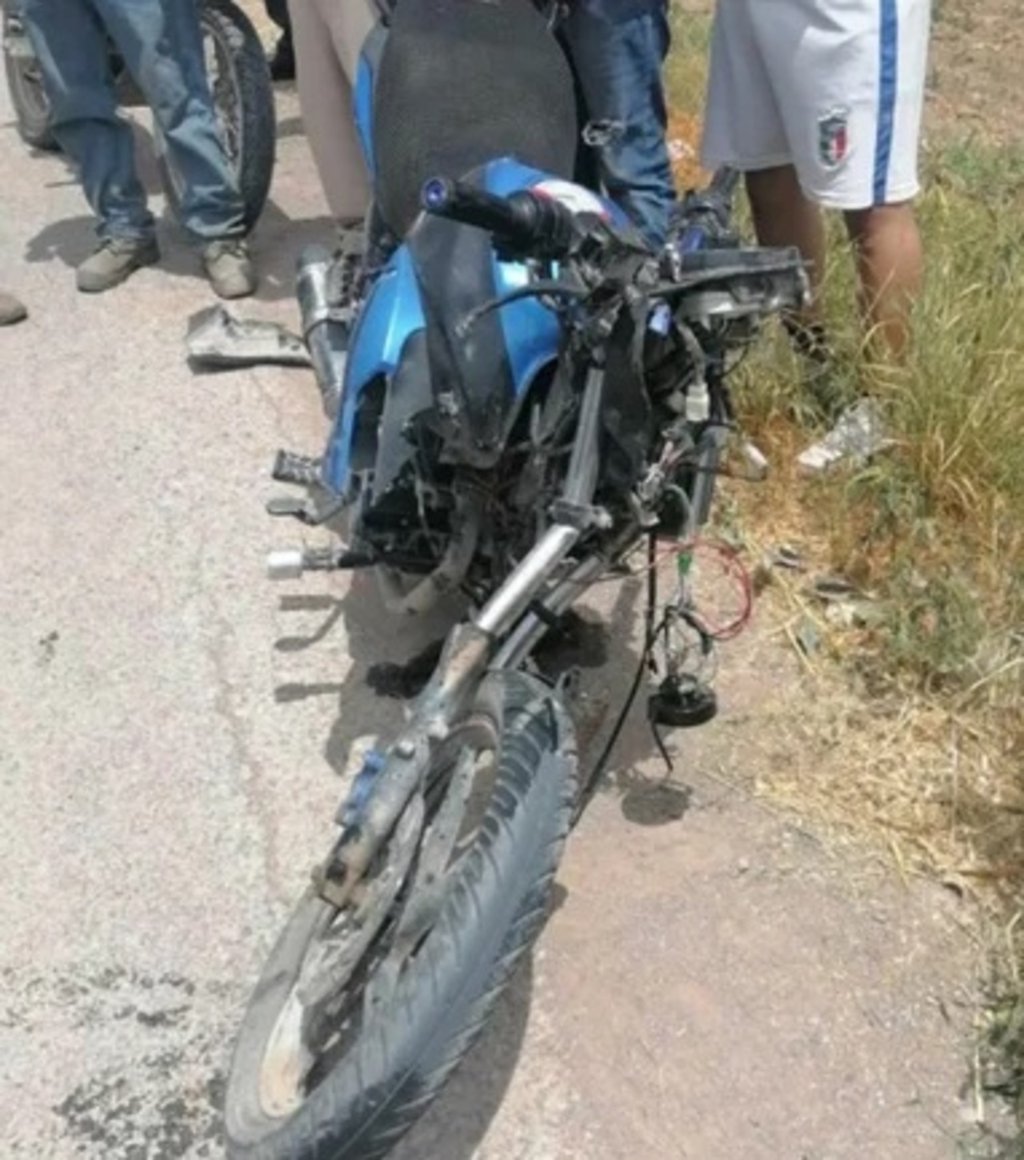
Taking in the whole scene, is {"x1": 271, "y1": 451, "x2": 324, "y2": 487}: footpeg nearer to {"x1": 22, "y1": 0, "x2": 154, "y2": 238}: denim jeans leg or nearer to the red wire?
the red wire

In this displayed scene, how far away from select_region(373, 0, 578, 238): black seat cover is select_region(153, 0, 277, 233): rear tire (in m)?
1.61

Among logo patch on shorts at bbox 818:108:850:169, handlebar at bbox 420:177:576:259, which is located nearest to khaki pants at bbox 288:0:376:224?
logo patch on shorts at bbox 818:108:850:169

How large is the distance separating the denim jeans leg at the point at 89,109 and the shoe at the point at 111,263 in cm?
3

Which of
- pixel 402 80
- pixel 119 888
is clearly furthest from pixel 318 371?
pixel 119 888

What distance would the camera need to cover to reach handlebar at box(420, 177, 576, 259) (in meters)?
1.93

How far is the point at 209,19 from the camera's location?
4.51 meters

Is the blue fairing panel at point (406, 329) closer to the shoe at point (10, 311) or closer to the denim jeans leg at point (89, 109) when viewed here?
the shoe at point (10, 311)

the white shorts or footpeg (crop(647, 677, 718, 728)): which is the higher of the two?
the white shorts

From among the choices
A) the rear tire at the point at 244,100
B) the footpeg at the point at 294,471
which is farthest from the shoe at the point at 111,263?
the footpeg at the point at 294,471

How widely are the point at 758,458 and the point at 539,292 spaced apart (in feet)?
3.33

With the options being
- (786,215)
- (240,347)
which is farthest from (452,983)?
(240,347)

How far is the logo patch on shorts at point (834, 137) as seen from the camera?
3160 mm

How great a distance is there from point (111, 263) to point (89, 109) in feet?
1.45

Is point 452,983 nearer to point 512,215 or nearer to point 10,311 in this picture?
point 512,215
